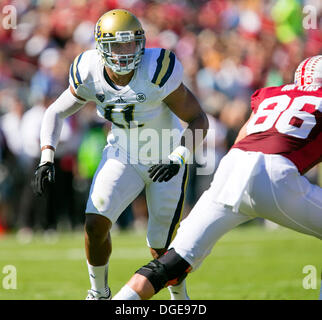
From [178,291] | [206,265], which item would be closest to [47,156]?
[178,291]

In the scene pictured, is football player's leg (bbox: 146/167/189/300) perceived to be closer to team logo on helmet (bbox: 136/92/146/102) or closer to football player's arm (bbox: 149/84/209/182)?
football player's arm (bbox: 149/84/209/182)

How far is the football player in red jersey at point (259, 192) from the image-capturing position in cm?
385

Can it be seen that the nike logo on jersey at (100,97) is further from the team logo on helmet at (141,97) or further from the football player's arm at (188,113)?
the football player's arm at (188,113)

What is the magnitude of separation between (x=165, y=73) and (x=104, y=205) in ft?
2.95

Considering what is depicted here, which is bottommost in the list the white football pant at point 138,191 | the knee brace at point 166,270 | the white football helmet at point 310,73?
the knee brace at point 166,270

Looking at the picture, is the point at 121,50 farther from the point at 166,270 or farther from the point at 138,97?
the point at 166,270

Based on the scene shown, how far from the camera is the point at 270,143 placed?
398 cm

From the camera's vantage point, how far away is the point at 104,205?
4691mm

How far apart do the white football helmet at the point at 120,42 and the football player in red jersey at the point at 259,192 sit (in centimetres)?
97

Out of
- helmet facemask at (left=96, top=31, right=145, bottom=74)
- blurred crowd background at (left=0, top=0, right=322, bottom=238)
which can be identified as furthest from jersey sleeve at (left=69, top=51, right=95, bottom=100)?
blurred crowd background at (left=0, top=0, right=322, bottom=238)

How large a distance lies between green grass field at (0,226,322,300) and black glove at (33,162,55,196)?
4.66 feet

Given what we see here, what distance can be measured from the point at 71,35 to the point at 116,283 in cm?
592

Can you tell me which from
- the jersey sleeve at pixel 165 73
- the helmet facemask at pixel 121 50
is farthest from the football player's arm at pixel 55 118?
the jersey sleeve at pixel 165 73

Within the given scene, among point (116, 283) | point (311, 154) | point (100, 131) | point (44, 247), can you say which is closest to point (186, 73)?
point (100, 131)
